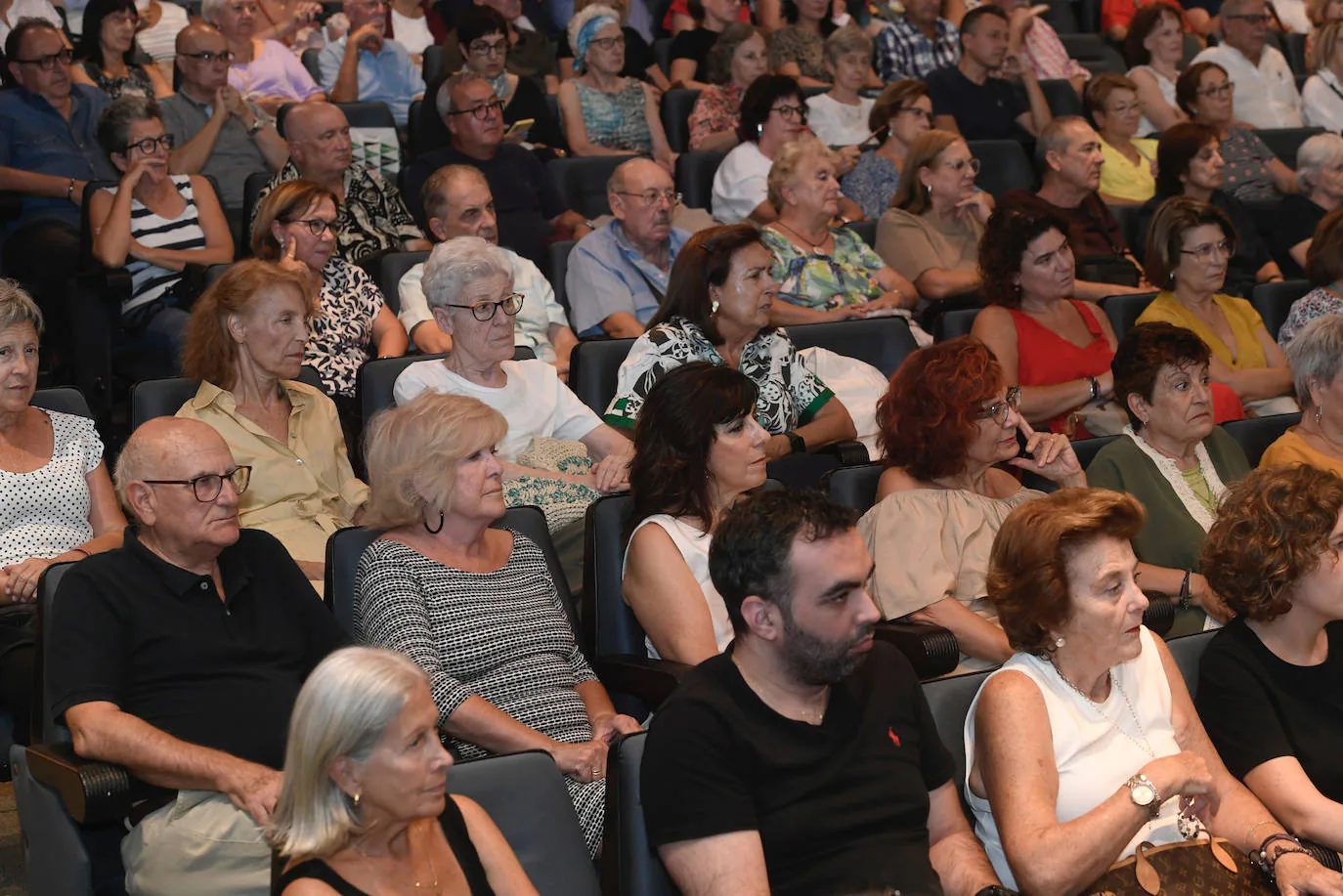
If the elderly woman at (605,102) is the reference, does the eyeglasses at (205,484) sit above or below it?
above

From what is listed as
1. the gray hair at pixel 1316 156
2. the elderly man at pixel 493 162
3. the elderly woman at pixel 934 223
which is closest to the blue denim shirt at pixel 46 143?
the elderly man at pixel 493 162

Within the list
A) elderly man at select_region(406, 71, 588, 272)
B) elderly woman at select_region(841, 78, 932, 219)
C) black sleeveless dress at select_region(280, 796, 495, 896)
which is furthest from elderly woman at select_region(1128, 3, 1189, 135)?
black sleeveless dress at select_region(280, 796, 495, 896)

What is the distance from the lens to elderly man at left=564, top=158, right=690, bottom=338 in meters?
4.62

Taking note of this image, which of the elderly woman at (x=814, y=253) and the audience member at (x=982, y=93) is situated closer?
the elderly woman at (x=814, y=253)

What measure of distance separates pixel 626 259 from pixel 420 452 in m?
2.11

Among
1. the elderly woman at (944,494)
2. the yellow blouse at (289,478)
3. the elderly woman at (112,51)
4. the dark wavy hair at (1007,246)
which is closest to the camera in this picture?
the elderly woman at (944,494)

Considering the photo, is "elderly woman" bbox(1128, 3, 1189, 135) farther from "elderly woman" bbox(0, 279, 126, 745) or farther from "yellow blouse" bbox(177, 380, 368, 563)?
"elderly woman" bbox(0, 279, 126, 745)

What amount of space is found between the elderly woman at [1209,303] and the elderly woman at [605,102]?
235cm

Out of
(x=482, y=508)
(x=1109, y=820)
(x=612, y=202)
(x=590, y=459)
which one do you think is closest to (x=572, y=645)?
(x=482, y=508)

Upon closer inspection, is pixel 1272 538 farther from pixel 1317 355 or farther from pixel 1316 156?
pixel 1316 156

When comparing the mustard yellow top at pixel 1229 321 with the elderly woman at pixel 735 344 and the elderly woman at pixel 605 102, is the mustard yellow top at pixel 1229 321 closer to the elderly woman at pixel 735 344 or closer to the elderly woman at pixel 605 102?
the elderly woman at pixel 735 344

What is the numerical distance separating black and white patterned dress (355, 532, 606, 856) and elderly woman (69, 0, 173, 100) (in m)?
3.76

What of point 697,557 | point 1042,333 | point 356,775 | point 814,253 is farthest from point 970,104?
point 356,775

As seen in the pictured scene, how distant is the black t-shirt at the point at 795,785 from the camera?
199 centimetres
